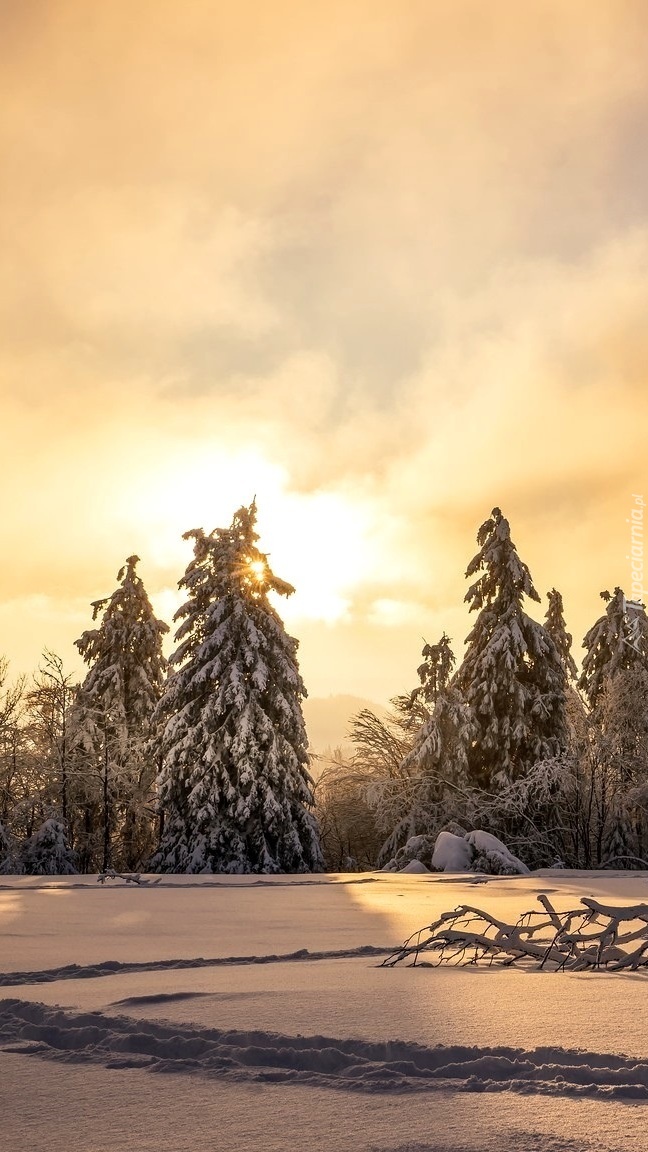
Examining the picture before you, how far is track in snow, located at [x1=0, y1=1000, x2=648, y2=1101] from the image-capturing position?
6.54 feet

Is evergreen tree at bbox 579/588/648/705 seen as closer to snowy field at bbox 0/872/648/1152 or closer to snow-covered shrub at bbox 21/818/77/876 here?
snow-covered shrub at bbox 21/818/77/876

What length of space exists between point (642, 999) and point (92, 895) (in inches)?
338

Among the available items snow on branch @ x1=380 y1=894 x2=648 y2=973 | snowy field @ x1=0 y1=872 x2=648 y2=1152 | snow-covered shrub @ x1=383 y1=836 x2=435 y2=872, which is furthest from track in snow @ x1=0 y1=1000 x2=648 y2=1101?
snow-covered shrub @ x1=383 y1=836 x2=435 y2=872

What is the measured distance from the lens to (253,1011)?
2.76m

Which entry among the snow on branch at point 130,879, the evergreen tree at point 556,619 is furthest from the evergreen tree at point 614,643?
the snow on branch at point 130,879

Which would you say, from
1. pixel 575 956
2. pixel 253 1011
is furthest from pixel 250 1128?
pixel 575 956

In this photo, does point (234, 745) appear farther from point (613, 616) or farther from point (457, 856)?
point (613, 616)

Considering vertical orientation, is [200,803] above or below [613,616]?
below

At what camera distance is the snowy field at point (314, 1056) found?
171cm

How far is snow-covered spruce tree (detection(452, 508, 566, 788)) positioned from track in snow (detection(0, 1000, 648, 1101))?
85.6ft

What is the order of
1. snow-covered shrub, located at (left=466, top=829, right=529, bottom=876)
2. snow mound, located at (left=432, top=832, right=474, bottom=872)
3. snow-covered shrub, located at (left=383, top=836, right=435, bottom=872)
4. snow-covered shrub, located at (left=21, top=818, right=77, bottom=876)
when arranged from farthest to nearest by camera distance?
snow-covered shrub, located at (left=21, top=818, right=77, bottom=876) < snow-covered shrub, located at (left=383, top=836, right=435, bottom=872) < snow mound, located at (left=432, top=832, right=474, bottom=872) < snow-covered shrub, located at (left=466, top=829, right=529, bottom=876)

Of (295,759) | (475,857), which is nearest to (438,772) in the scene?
(295,759)

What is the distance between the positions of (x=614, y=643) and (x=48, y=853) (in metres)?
27.6

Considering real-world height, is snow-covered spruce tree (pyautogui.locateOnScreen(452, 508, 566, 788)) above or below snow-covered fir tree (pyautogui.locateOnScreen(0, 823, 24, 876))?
above
